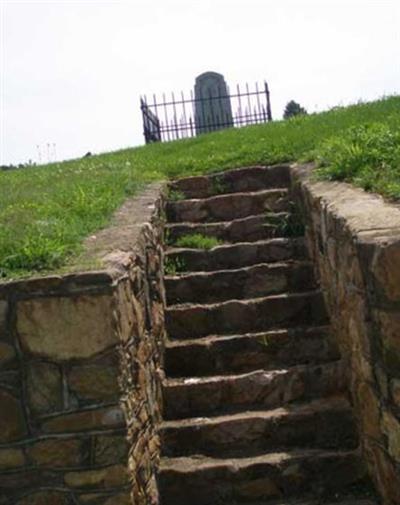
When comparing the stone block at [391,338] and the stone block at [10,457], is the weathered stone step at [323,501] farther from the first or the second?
the stone block at [10,457]

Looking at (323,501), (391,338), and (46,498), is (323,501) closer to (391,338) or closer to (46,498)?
(391,338)

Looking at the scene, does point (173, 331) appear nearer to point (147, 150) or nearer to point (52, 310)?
point (52, 310)

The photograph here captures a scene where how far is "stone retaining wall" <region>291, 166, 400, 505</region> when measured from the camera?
329cm

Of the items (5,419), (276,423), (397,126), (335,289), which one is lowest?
(276,423)

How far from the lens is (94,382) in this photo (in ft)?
11.3

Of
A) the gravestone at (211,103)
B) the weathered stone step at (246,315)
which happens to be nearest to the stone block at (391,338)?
the weathered stone step at (246,315)

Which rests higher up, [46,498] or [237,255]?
[237,255]

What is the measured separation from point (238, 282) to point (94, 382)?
7.49 feet

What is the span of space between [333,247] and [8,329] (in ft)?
6.17

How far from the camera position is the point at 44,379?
3420 mm

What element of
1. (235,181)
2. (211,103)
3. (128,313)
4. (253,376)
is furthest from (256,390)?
(211,103)

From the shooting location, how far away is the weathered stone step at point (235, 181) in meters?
6.89

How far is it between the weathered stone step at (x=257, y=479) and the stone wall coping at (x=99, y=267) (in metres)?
1.25

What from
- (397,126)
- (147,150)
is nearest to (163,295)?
(397,126)
